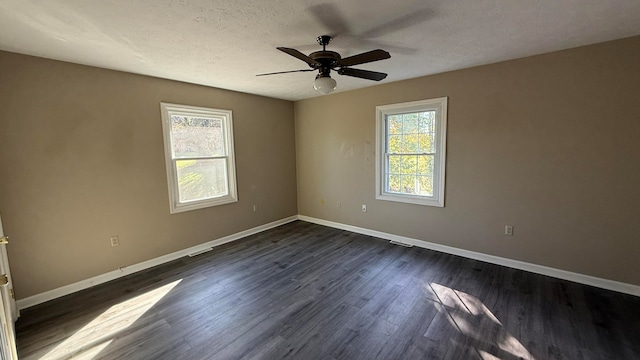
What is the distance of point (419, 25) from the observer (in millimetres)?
2164

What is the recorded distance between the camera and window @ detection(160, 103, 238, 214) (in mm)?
3670

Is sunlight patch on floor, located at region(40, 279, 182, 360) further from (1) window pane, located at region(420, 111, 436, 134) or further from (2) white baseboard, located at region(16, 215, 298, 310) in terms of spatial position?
(1) window pane, located at region(420, 111, 436, 134)

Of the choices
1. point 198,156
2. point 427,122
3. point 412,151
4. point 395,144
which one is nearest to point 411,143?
point 412,151

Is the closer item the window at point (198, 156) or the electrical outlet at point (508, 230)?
the electrical outlet at point (508, 230)

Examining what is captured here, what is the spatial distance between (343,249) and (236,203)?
1978 mm

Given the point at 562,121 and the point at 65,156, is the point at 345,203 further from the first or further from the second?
the point at 65,156

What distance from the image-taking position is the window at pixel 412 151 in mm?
3732

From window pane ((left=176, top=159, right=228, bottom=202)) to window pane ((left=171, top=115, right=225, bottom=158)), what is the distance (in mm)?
139

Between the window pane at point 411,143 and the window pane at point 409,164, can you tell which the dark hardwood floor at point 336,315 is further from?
the window pane at point 411,143

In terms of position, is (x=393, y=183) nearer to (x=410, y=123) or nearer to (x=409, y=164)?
(x=409, y=164)

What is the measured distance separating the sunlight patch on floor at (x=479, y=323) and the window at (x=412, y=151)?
1.41 meters

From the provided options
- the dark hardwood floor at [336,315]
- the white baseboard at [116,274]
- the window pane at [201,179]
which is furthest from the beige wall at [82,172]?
the dark hardwood floor at [336,315]

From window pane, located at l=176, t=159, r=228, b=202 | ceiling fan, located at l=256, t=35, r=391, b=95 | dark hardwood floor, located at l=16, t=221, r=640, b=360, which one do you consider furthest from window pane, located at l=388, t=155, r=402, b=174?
window pane, located at l=176, t=159, r=228, b=202

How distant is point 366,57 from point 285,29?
712 mm
